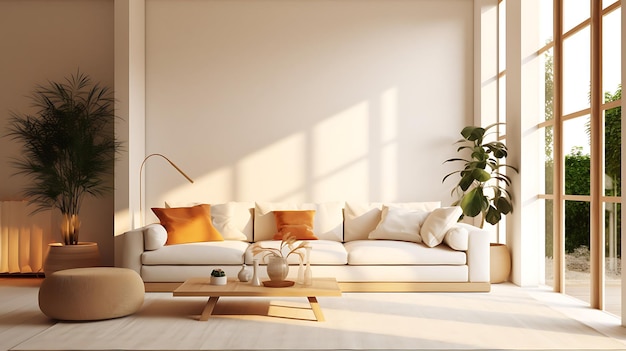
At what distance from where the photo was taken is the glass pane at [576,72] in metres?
5.66

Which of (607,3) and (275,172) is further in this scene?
(275,172)

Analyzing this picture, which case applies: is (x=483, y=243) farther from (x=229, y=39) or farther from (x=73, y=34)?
(x=73, y=34)

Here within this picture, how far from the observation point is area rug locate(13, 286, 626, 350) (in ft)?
13.8

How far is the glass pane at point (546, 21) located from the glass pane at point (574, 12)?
1.01ft

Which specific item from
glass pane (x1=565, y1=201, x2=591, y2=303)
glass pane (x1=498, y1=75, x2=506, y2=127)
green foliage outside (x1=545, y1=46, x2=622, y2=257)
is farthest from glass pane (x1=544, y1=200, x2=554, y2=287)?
glass pane (x1=498, y1=75, x2=506, y2=127)

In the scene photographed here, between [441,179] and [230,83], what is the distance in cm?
286

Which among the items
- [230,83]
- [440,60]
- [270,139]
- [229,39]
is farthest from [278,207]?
[440,60]

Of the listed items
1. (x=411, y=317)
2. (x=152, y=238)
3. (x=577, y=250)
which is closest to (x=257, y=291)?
(x=411, y=317)

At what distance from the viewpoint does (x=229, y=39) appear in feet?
→ 26.0

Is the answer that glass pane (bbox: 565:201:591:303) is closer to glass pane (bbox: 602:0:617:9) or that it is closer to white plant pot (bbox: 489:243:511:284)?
white plant pot (bbox: 489:243:511:284)

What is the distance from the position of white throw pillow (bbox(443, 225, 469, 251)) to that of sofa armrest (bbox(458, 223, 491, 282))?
4cm

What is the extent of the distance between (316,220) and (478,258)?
5.97 ft

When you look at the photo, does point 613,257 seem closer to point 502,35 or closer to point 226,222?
point 502,35

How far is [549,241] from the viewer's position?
639 cm
